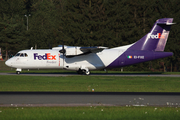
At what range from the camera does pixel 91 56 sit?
38.7 metres

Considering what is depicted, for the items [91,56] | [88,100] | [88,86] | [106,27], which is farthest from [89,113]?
[106,27]

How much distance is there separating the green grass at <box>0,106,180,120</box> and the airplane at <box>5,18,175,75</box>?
22.9m

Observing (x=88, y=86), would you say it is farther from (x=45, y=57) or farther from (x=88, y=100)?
(x=45, y=57)

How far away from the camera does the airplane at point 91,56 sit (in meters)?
37.2

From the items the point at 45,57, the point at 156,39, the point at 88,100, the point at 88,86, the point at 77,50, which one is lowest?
the point at 88,86

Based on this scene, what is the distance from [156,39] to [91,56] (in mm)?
9251

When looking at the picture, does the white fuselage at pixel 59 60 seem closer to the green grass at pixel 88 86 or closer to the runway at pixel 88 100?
Answer: the green grass at pixel 88 86

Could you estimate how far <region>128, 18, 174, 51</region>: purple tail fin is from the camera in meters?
39.3

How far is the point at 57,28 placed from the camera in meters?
78.4

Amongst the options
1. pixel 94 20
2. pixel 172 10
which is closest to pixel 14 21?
pixel 94 20

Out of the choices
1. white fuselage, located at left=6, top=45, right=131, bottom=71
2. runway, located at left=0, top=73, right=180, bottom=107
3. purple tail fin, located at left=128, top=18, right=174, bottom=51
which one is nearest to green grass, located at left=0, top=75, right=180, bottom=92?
runway, located at left=0, top=73, right=180, bottom=107

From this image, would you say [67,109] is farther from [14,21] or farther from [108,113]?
[14,21]

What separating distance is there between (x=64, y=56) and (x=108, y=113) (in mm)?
25440

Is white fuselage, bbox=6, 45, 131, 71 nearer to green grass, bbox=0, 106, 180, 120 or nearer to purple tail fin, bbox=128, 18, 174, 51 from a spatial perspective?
purple tail fin, bbox=128, 18, 174, 51
